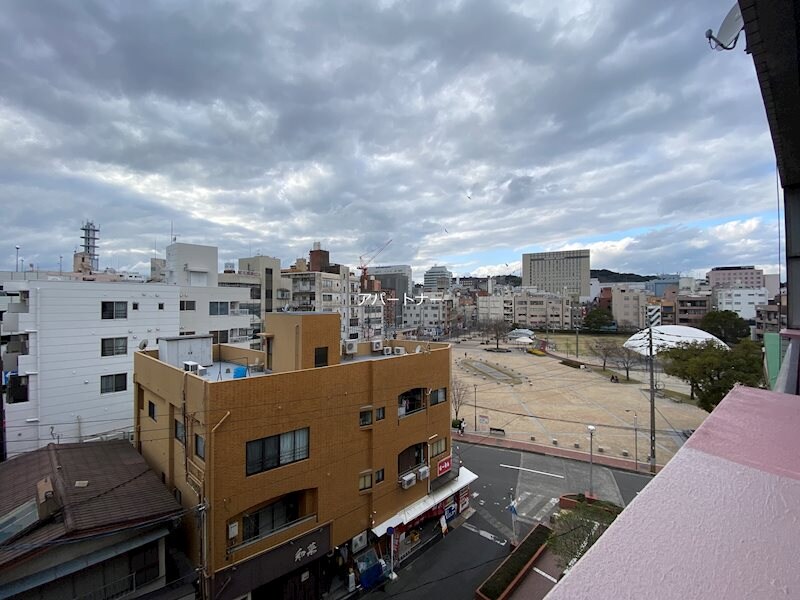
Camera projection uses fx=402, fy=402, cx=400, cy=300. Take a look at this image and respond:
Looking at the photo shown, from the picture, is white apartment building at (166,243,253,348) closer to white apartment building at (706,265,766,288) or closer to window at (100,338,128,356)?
window at (100,338,128,356)

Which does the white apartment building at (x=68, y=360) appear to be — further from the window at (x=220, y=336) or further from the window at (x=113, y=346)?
the window at (x=220, y=336)

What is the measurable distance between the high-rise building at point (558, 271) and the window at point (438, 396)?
134693 mm

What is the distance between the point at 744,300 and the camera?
7225 centimetres

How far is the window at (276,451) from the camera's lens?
10.7 meters

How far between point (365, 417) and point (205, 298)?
20.9m

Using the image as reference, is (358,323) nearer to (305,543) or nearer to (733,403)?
(305,543)

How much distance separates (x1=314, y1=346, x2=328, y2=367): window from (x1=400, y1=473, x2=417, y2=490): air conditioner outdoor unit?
497 cm

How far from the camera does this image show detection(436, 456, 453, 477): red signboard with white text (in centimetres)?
1636

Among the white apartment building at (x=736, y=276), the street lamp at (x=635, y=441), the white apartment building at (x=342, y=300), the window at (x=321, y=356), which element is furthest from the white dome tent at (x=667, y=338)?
the white apartment building at (x=736, y=276)

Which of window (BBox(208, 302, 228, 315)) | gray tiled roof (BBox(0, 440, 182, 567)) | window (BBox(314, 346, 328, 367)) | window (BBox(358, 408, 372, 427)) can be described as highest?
window (BBox(208, 302, 228, 315))

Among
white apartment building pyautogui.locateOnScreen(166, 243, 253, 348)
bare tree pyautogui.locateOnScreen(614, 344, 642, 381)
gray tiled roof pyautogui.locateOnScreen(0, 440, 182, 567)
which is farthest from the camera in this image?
bare tree pyautogui.locateOnScreen(614, 344, 642, 381)

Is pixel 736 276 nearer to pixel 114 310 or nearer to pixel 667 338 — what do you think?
pixel 667 338

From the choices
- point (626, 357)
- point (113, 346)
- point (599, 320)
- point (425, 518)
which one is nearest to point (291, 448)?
point (425, 518)

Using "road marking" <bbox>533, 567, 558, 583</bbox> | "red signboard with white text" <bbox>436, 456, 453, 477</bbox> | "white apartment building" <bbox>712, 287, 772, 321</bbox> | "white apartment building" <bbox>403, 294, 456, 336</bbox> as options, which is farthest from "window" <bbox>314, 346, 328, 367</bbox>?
"white apartment building" <bbox>712, 287, 772, 321</bbox>
